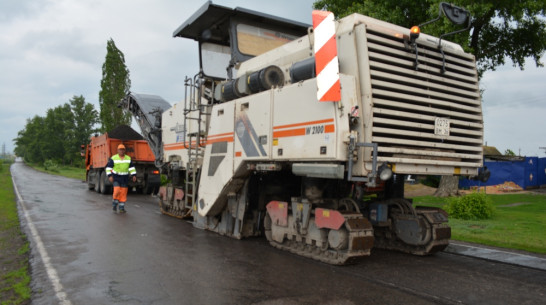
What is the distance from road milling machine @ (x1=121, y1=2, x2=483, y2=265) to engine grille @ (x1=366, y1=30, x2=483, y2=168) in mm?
18

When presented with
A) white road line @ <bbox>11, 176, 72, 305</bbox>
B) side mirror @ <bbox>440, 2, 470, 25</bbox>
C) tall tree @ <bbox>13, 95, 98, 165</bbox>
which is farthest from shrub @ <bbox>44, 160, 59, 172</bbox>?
side mirror @ <bbox>440, 2, 470, 25</bbox>

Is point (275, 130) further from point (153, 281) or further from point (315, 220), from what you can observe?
point (153, 281)

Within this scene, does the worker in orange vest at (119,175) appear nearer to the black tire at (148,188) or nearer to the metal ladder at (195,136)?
the metal ladder at (195,136)

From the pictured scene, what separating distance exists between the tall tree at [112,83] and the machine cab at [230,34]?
91.3 feet

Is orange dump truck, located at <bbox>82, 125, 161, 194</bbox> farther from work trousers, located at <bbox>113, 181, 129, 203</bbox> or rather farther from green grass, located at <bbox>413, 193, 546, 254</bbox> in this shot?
green grass, located at <bbox>413, 193, 546, 254</bbox>

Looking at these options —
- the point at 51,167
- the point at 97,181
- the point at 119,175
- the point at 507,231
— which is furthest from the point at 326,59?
the point at 51,167

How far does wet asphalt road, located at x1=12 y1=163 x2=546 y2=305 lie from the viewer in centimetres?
430

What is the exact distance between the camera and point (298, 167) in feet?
18.5

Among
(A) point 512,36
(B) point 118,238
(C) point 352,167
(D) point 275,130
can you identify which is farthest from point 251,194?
(A) point 512,36

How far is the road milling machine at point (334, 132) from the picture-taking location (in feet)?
17.0

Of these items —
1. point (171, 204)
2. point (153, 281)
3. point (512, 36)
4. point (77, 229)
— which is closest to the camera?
point (153, 281)

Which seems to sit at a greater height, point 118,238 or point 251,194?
point 251,194

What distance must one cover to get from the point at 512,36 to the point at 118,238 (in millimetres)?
13921

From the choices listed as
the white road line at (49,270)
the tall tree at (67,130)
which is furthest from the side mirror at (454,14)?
the tall tree at (67,130)
